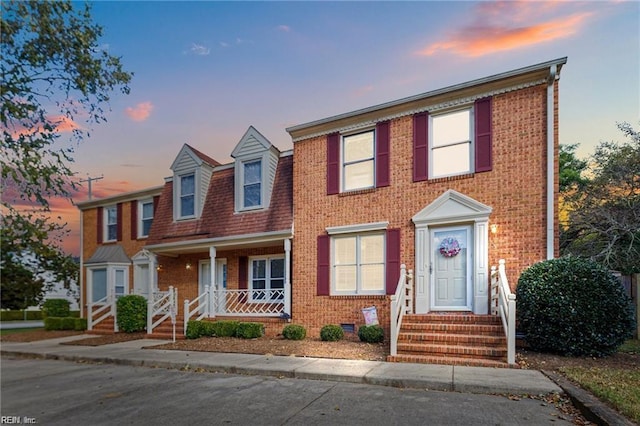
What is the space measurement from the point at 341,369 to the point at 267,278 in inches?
269

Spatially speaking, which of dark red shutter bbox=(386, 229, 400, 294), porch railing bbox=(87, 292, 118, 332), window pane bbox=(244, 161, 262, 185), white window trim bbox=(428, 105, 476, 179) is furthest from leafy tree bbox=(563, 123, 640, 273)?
porch railing bbox=(87, 292, 118, 332)

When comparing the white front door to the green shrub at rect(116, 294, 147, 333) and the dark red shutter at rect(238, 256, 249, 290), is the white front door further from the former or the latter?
the green shrub at rect(116, 294, 147, 333)

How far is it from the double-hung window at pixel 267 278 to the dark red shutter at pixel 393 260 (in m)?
4.06

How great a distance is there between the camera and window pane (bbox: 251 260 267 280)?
1378 centimetres

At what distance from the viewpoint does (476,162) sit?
9.55 metres

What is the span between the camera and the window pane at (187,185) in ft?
49.3

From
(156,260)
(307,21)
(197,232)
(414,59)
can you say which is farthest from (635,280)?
(156,260)

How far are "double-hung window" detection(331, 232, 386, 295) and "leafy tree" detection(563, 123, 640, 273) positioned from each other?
634 cm

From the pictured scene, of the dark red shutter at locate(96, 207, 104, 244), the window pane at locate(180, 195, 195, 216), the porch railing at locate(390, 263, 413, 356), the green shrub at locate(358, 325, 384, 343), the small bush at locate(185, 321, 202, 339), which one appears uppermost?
the window pane at locate(180, 195, 195, 216)

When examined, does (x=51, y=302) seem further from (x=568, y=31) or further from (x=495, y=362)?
(x=568, y=31)

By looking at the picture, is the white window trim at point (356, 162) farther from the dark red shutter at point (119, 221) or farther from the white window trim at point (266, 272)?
the dark red shutter at point (119, 221)

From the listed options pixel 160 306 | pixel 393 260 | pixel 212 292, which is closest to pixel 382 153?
pixel 393 260

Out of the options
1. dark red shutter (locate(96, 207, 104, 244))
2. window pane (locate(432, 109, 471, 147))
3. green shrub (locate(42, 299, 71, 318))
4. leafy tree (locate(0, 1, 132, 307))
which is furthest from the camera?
dark red shutter (locate(96, 207, 104, 244))

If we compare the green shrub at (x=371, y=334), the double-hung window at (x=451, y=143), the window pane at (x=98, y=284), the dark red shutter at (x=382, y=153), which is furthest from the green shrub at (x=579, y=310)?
the window pane at (x=98, y=284)
